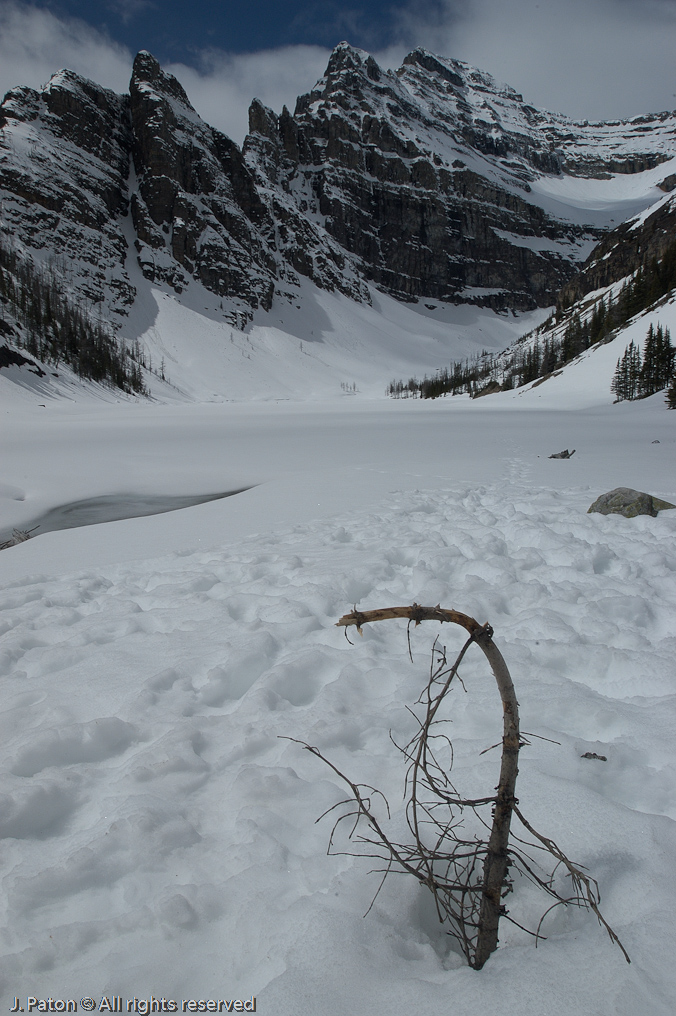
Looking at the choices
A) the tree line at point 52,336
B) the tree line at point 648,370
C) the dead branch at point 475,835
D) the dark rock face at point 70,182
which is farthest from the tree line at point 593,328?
the dark rock face at point 70,182

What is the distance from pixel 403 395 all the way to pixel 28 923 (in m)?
124

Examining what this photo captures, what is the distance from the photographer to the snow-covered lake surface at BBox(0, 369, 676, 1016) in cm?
145

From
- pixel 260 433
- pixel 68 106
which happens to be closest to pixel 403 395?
pixel 260 433

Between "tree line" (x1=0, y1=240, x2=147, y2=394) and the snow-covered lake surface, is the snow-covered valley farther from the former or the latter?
"tree line" (x1=0, y1=240, x2=147, y2=394)

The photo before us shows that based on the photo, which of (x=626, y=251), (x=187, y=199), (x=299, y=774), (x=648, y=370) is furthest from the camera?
(x=187, y=199)

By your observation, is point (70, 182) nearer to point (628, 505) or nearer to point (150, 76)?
point (150, 76)

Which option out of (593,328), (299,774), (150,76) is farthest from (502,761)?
(150,76)

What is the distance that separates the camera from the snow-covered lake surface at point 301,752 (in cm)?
145

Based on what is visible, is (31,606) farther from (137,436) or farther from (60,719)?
(137,436)

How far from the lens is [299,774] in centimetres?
225

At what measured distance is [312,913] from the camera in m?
1.58

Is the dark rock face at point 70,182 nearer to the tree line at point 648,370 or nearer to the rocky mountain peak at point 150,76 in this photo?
the rocky mountain peak at point 150,76

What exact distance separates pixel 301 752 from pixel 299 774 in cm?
14

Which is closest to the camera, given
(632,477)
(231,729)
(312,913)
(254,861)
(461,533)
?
(312,913)
